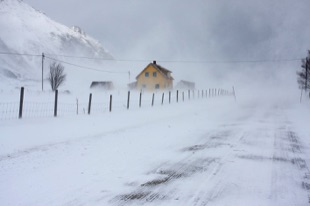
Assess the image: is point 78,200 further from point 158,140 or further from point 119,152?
point 158,140

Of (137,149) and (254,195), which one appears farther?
(137,149)

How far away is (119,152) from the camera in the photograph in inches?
303

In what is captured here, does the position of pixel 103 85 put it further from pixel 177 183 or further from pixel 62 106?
pixel 177 183

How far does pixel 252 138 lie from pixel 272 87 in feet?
288

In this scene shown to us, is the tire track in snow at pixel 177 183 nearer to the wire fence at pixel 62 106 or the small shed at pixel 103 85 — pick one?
the wire fence at pixel 62 106

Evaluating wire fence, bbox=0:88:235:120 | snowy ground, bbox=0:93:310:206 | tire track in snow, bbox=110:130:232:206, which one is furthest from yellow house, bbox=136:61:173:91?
tire track in snow, bbox=110:130:232:206

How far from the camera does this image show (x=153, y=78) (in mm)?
64938

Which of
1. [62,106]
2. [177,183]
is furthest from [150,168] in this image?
[62,106]

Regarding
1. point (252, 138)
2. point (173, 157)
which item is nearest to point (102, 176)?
point (173, 157)

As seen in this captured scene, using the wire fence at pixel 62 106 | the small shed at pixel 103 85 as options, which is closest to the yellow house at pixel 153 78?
the small shed at pixel 103 85

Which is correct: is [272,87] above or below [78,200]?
above

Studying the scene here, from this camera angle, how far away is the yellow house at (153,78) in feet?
211

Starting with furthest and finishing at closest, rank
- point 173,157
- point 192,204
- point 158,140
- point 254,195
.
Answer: point 158,140
point 173,157
point 254,195
point 192,204

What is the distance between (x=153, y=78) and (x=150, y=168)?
59082 millimetres
